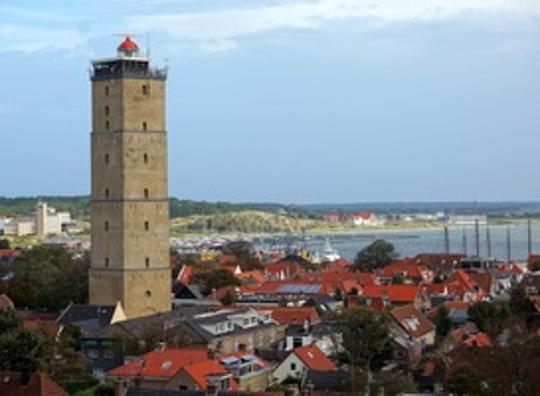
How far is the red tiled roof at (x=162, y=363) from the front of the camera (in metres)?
30.4

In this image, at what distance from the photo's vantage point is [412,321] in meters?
43.7

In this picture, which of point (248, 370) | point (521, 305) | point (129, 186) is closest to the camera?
point (248, 370)

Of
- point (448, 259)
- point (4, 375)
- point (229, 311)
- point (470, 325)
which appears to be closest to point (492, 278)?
point (448, 259)

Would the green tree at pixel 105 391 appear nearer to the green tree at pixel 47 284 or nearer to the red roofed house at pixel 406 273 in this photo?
the green tree at pixel 47 284

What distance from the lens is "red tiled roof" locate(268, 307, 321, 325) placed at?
1718 inches

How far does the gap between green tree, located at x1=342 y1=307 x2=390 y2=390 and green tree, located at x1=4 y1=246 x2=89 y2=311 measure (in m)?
17.0

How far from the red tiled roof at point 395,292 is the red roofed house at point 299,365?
1947 cm

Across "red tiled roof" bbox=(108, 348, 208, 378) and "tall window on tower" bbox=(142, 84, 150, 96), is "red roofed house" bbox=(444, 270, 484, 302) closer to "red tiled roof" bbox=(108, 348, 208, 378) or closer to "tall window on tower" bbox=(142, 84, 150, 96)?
"tall window on tower" bbox=(142, 84, 150, 96)

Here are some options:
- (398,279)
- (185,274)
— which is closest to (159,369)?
(185,274)

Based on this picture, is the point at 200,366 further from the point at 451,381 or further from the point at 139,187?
the point at 139,187

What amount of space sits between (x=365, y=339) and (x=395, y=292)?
67.6 ft

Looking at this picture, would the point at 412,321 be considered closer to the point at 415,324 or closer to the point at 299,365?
the point at 415,324

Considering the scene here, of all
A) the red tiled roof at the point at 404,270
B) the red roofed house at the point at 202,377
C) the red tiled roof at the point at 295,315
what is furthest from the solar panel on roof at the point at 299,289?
the red roofed house at the point at 202,377

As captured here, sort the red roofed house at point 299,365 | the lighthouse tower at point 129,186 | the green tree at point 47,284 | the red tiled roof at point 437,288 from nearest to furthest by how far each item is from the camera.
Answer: the red roofed house at point 299,365, the lighthouse tower at point 129,186, the green tree at point 47,284, the red tiled roof at point 437,288
